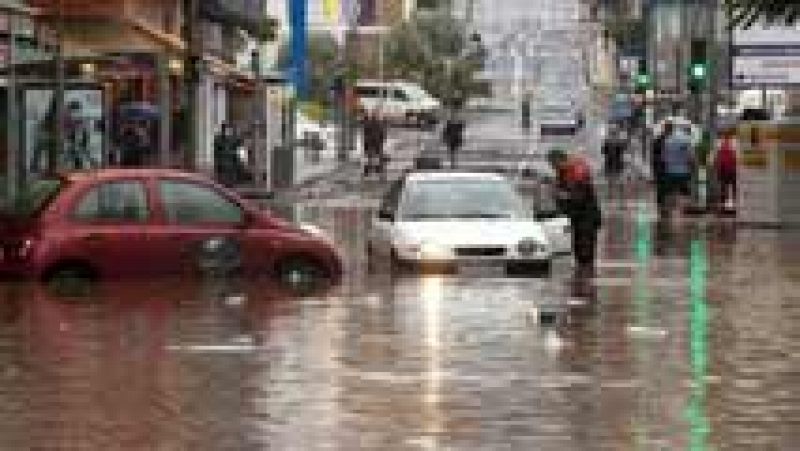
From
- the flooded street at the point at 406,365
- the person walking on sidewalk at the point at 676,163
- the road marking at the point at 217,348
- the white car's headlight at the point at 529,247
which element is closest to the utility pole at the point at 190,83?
the person walking on sidewalk at the point at 676,163

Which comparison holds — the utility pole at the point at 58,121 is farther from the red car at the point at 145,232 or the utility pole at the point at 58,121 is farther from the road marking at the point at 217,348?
the road marking at the point at 217,348

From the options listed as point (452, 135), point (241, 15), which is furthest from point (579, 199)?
point (452, 135)

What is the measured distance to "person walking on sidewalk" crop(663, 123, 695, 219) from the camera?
4400cm

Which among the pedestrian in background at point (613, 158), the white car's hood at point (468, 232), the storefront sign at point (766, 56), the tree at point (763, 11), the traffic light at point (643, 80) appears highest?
the tree at point (763, 11)

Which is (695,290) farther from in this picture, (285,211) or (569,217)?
(285,211)

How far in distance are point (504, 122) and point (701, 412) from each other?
348 ft

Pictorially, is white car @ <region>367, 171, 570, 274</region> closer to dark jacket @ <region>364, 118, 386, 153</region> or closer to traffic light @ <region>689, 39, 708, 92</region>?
traffic light @ <region>689, 39, 708, 92</region>

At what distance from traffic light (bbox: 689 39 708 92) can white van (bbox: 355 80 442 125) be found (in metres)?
47.9

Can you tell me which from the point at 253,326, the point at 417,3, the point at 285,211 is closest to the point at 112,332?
the point at 253,326

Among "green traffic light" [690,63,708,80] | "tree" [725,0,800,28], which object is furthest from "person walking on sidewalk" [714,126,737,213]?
"tree" [725,0,800,28]

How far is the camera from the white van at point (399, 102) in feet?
341

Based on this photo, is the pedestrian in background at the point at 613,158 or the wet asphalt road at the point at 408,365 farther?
the pedestrian in background at the point at 613,158

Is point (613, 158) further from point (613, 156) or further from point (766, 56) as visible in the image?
point (766, 56)

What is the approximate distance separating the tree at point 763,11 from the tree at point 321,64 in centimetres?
6206
